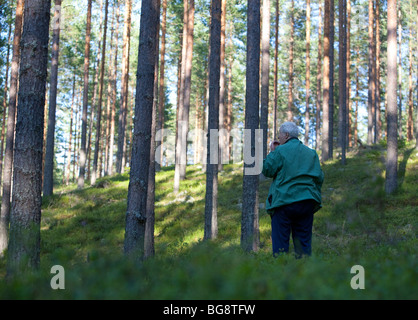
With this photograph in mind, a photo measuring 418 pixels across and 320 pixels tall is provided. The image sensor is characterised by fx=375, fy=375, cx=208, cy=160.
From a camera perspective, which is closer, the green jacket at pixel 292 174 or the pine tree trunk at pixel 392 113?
the green jacket at pixel 292 174

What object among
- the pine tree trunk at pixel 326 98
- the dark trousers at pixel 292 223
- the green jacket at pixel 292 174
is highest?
the pine tree trunk at pixel 326 98

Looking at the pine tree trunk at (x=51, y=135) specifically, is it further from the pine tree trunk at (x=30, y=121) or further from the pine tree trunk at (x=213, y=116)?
the pine tree trunk at (x=30, y=121)

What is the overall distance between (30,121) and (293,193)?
4.01m

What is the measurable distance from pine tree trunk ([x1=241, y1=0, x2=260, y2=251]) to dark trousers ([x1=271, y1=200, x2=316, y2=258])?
15.5ft

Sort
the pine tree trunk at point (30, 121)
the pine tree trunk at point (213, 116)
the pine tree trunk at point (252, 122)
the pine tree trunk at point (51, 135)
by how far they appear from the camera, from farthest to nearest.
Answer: the pine tree trunk at point (51, 135), the pine tree trunk at point (213, 116), the pine tree trunk at point (252, 122), the pine tree trunk at point (30, 121)

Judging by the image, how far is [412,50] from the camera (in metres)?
39.1

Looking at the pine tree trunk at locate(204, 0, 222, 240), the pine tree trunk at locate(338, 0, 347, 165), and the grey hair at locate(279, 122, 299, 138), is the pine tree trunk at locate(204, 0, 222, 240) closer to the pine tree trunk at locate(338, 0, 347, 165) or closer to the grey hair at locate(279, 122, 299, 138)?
the grey hair at locate(279, 122, 299, 138)

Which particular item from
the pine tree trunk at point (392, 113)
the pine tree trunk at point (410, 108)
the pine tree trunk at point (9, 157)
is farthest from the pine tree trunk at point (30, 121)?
the pine tree trunk at point (410, 108)

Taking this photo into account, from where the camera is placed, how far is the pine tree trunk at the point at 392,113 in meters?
13.5

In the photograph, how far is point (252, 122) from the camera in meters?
9.94

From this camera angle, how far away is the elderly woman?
4742 mm

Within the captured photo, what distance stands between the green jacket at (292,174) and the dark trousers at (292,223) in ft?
0.31
